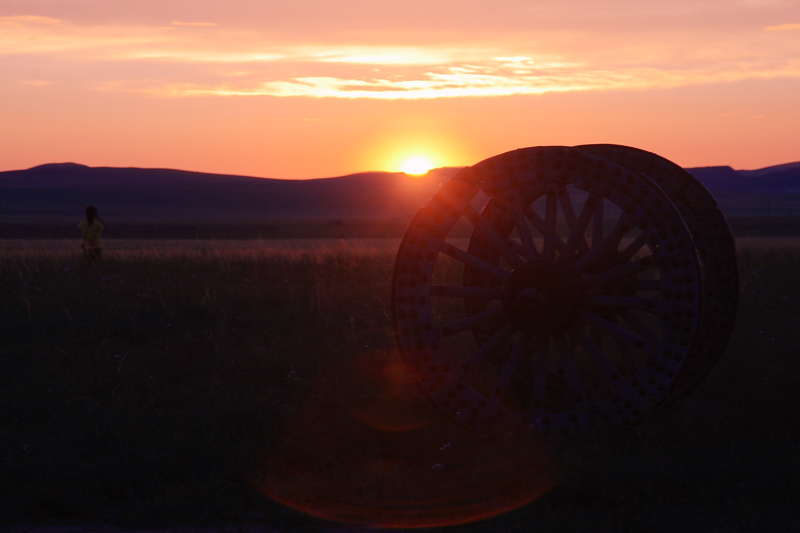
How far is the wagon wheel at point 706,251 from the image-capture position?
583 centimetres

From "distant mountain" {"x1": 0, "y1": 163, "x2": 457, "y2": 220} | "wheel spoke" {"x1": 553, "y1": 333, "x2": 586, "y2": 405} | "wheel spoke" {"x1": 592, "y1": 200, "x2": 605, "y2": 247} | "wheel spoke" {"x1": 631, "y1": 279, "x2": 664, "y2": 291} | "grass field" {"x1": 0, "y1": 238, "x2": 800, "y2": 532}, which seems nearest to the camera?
"grass field" {"x1": 0, "y1": 238, "x2": 800, "y2": 532}

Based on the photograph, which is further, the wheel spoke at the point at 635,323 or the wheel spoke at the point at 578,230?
the wheel spoke at the point at 635,323

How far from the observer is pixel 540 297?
18.2ft

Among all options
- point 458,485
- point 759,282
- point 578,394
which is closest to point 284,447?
point 458,485

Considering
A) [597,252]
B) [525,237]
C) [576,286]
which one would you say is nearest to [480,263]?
[525,237]

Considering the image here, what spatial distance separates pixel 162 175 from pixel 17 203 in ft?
156

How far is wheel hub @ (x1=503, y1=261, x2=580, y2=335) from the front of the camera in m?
5.54

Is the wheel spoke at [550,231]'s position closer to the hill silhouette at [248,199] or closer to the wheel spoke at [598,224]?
the wheel spoke at [598,224]

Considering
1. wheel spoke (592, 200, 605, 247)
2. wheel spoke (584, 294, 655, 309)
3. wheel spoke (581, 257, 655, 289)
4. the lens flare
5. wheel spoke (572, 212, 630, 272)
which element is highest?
wheel spoke (592, 200, 605, 247)

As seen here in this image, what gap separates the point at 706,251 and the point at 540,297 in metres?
1.34

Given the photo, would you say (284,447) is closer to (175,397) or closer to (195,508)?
(195,508)

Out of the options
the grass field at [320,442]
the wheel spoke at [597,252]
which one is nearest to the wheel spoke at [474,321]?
the wheel spoke at [597,252]

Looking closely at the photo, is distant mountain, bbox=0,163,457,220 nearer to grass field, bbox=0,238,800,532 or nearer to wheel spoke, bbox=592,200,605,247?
grass field, bbox=0,238,800,532

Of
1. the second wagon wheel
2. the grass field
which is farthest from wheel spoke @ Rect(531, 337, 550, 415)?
the grass field
